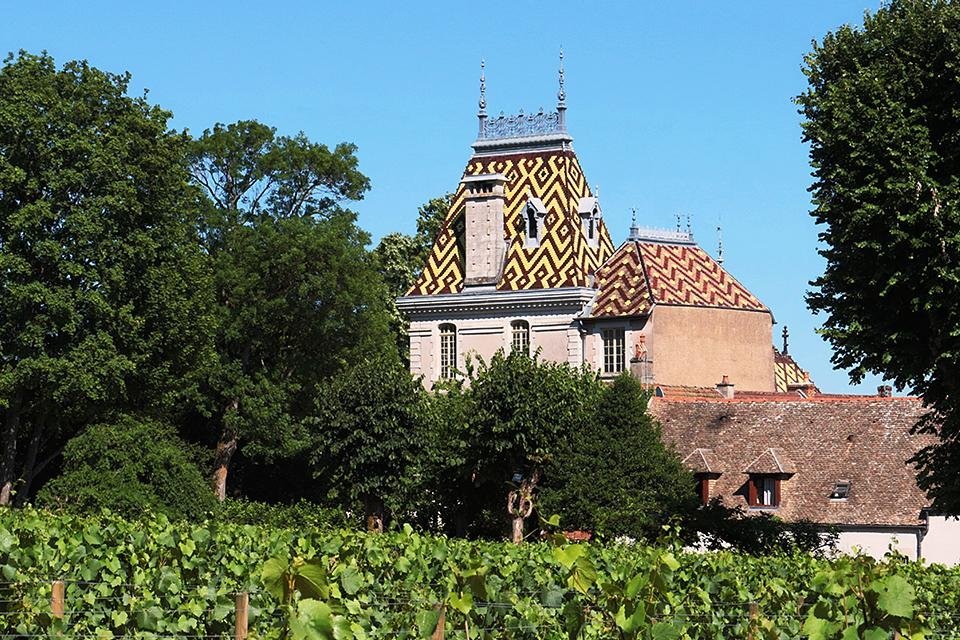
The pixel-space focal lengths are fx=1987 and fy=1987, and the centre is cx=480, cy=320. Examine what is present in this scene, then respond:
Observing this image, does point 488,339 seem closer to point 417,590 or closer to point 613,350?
point 613,350

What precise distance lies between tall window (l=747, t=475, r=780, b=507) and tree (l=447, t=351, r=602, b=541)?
5.40 metres

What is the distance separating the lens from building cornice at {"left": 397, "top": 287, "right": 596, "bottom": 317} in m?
76.1

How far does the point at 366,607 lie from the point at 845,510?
38319mm

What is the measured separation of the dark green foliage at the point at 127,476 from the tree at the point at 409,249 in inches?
1176

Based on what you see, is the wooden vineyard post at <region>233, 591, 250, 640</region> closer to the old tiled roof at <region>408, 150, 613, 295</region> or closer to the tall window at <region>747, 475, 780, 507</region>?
the tall window at <region>747, 475, 780, 507</region>

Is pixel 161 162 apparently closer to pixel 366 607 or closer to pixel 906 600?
pixel 366 607

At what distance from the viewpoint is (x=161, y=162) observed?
54.1 meters

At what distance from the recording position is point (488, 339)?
78312mm

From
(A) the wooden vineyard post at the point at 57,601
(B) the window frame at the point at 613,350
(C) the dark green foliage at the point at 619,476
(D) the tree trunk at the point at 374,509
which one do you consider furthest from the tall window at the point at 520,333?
(A) the wooden vineyard post at the point at 57,601

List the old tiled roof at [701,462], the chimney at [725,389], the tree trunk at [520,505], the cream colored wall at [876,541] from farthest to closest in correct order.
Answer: the chimney at [725,389], the old tiled roof at [701,462], the tree trunk at [520,505], the cream colored wall at [876,541]

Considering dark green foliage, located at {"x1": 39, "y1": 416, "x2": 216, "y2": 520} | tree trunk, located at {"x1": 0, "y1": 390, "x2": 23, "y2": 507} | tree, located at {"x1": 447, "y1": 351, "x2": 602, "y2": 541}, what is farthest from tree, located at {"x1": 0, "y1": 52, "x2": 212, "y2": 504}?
tree, located at {"x1": 447, "y1": 351, "x2": 602, "y2": 541}

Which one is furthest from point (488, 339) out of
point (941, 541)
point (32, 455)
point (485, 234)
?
point (941, 541)

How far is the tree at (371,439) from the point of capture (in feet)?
190

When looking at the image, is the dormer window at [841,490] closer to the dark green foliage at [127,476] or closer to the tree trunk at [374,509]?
the tree trunk at [374,509]
